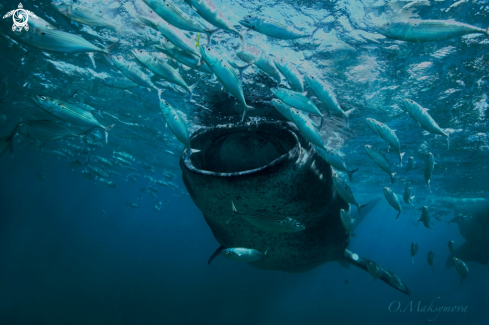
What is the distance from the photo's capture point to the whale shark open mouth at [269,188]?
A: 3211 mm

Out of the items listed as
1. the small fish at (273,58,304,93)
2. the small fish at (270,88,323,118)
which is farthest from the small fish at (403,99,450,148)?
the small fish at (273,58,304,93)

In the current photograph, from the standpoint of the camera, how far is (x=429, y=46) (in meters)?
5.90

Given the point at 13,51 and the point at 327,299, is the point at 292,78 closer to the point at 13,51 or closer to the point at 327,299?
the point at 13,51

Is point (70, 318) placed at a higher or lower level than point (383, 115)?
lower

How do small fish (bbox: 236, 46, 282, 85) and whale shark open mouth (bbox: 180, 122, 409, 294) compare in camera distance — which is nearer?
whale shark open mouth (bbox: 180, 122, 409, 294)

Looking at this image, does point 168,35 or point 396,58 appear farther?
point 396,58

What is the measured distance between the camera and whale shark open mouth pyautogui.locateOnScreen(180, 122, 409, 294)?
321cm

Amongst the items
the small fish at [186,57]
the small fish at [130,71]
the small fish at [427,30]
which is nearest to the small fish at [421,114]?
the small fish at [427,30]

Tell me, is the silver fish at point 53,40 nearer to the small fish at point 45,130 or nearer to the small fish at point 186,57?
the small fish at point 186,57

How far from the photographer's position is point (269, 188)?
321 centimetres

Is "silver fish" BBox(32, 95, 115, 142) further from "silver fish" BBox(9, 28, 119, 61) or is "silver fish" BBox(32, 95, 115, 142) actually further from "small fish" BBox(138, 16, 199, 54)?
"small fish" BBox(138, 16, 199, 54)

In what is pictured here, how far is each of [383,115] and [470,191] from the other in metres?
18.9

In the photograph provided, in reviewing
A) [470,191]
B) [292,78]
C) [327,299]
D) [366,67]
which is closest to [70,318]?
[292,78]
